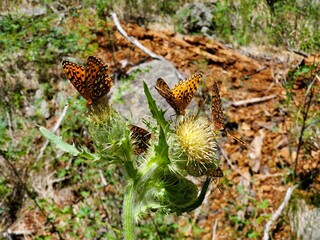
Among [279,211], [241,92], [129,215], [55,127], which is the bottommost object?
[279,211]

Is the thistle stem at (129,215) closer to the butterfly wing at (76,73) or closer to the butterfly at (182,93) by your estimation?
the butterfly at (182,93)

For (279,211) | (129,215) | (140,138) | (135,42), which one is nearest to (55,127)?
(135,42)

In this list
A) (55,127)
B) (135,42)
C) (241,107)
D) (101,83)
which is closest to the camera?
(101,83)

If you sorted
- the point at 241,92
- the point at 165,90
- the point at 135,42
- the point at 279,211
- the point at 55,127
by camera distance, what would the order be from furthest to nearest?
1. the point at 135,42
2. the point at 241,92
3. the point at 55,127
4. the point at 279,211
5. the point at 165,90

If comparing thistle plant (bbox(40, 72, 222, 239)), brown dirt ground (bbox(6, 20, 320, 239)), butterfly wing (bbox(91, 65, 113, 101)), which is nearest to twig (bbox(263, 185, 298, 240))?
brown dirt ground (bbox(6, 20, 320, 239))

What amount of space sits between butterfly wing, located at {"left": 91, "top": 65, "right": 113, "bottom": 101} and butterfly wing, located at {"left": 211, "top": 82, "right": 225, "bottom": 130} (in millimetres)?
483

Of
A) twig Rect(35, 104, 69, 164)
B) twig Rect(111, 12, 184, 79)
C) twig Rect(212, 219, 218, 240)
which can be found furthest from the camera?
twig Rect(111, 12, 184, 79)

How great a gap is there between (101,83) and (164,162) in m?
0.46

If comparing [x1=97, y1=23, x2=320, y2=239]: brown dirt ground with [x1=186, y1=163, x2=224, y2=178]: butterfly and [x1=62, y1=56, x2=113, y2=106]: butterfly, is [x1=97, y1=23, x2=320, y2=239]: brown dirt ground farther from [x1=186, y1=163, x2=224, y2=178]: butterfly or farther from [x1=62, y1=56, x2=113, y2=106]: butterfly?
[x1=62, y1=56, x2=113, y2=106]: butterfly

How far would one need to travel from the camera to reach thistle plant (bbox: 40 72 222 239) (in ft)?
5.85

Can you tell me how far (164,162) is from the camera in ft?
5.80

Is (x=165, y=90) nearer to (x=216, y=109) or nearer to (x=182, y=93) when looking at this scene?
(x=182, y=93)

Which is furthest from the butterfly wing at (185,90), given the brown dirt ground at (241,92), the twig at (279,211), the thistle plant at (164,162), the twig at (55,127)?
the twig at (55,127)

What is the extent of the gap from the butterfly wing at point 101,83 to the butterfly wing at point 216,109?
1.59 ft
